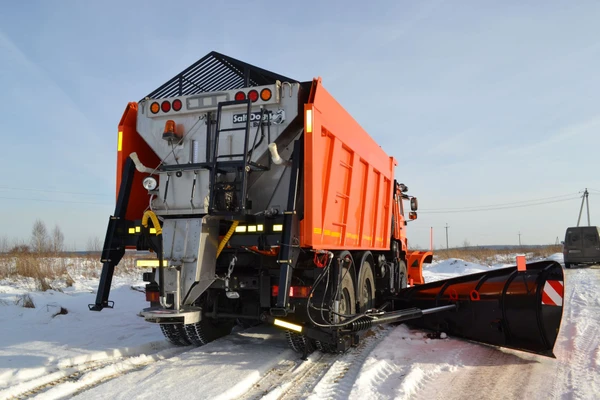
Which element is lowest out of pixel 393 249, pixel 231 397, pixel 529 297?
pixel 231 397

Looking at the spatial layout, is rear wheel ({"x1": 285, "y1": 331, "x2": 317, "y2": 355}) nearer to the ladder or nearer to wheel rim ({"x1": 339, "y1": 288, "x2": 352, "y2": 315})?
wheel rim ({"x1": 339, "y1": 288, "x2": 352, "y2": 315})

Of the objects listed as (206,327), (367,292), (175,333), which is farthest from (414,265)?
(175,333)

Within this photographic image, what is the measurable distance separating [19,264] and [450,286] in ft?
46.6

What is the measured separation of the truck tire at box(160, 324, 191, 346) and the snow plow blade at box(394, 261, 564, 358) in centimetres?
378

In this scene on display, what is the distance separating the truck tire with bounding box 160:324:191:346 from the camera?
6020 millimetres

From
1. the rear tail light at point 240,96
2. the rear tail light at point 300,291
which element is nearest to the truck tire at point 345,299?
the rear tail light at point 300,291

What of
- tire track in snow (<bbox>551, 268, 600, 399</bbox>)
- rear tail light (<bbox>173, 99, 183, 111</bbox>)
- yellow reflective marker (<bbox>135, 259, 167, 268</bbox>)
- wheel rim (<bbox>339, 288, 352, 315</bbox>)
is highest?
rear tail light (<bbox>173, 99, 183, 111</bbox>)

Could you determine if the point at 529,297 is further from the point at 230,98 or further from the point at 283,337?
the point at 230,98

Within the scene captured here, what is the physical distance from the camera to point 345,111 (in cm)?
604

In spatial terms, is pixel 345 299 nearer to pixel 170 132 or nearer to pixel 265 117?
pixel 265 117

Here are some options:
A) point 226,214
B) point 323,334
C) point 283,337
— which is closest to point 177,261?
point 226,214

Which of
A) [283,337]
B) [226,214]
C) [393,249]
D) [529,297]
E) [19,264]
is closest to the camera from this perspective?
[226,214]

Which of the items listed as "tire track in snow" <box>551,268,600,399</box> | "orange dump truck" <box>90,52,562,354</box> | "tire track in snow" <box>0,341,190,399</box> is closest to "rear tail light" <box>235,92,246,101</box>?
"orange dump truck" <box>90,52,562,354</box>

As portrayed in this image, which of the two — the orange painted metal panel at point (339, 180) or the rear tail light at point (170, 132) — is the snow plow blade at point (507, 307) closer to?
the orange painted metal panel at point (339, 180)
